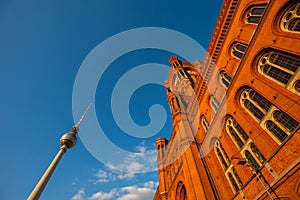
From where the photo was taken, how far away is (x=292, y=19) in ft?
33.4

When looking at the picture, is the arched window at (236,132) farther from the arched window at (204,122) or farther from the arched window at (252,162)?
the arched window at (204,122)

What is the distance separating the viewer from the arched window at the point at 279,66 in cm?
951

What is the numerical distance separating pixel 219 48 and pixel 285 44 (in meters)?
8.41

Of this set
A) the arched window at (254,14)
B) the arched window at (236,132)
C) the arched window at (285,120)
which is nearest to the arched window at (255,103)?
the arched window at (285,120)

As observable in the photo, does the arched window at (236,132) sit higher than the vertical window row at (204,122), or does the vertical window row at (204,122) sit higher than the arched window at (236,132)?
the vertical window row at (204,122)

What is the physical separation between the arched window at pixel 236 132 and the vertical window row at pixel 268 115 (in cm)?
166

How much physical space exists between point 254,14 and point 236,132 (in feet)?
33.4

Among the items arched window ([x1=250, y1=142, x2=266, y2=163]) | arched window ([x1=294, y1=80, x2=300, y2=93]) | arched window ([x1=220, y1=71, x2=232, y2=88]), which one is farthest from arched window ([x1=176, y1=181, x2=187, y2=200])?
arched window ([x1=294, y1=80, x2=300, y2=93])

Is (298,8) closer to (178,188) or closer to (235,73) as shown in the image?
(235,73)

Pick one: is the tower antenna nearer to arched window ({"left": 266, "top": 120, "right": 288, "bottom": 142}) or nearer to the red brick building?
the red brick building

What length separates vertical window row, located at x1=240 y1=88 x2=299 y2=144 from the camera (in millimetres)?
9297

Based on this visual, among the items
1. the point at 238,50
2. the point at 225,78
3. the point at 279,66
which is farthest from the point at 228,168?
the point at 238,50

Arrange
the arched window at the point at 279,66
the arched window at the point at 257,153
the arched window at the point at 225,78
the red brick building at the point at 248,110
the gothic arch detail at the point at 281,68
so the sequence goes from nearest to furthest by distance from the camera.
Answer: the red brick building at the point at 248,110 → the gothic arch detail at the point at 281,68 → the arched window at the point at 279,66 → the arched window at the point at 257,153 → the arched window at the point at 225,78

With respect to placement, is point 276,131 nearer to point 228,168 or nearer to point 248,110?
point 248,110
